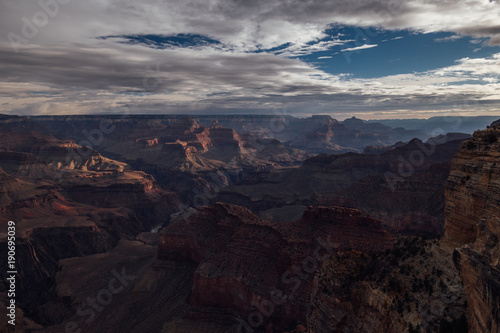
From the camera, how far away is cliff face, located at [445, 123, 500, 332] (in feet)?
47.5

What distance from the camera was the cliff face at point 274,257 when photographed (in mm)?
48438

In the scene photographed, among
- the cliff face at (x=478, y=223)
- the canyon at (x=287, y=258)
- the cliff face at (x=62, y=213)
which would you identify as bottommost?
the cliff face at (x=62, y=213)

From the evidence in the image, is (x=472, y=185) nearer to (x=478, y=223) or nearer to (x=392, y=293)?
(x=478, y=223)

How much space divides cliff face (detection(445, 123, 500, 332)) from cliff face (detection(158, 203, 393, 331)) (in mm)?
27267

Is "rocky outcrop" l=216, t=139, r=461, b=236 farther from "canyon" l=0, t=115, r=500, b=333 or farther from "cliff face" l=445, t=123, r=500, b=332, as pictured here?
"cliff face" l=445, t=123, r=500, b=332

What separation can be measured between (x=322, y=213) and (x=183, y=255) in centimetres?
3320

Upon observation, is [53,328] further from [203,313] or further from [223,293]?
[223,293]

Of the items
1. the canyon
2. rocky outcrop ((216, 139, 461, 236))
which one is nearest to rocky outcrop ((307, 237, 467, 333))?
the canyon

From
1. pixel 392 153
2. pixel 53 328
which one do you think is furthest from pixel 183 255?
pixel 392 153

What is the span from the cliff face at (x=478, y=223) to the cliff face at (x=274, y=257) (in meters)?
27.3

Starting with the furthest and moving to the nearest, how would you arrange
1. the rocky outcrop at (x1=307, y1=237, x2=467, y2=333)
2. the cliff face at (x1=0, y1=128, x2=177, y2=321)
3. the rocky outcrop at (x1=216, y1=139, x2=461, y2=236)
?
the cliff face at (x1=0, y1=128, x2=177, y2=321), the rocky outcrop at (x1=216, y1=139, x2=461, y2=236), the rocky outcrop at (x1=307, y1=237, x2=467, y2=333)

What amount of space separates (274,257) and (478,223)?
38742mm

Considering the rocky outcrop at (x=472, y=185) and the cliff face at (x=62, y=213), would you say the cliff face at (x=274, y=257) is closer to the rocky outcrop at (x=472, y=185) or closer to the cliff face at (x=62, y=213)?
the rocky outcrop at (x=472, y=185)

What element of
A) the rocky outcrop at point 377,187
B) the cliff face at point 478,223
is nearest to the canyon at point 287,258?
the cliff face at point 478,223
